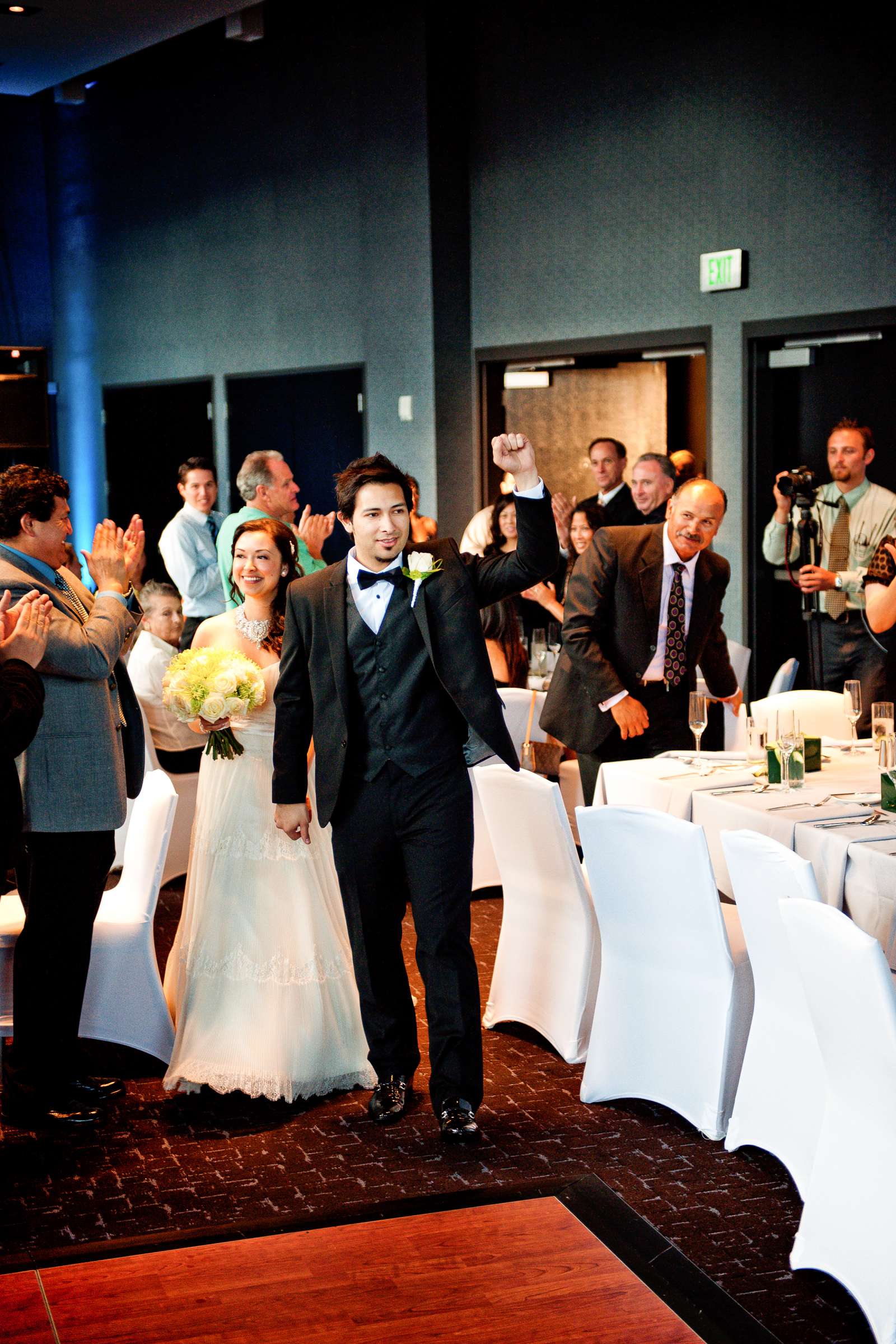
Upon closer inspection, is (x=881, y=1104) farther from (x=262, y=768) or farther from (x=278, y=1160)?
(x=262, y=768)

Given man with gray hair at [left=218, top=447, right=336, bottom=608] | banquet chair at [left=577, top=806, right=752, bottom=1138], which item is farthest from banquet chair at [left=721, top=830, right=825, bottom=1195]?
man with gray hair at [left=218, top=447, right=336, bottom=608]

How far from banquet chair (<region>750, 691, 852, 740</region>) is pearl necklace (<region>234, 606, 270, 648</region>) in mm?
2142

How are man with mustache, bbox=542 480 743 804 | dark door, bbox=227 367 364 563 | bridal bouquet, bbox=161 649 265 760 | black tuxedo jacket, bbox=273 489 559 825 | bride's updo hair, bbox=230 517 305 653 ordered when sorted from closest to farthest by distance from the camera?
black tuxedo jacket, bbox=273 489 559 825 < bridal bouquet, bbox=161 649 265 760 < bride's updo hair, bbox=230 517 305 653 < man with mustache, bbox=542 480 743 804 < dark door, bbox=227 367 364 563

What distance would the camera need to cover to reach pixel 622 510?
8.32 meters

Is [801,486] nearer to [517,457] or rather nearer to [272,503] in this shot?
[272,503]

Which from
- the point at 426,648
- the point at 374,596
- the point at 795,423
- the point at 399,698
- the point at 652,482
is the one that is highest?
the point at 795,423

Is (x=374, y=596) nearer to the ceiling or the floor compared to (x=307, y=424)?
nearer to the floor

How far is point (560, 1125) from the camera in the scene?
3.90 m

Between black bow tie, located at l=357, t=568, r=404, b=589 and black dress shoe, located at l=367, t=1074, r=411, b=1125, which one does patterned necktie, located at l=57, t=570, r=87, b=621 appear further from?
black dress shoe, located at l=367, t=1074, r=411, b=1125

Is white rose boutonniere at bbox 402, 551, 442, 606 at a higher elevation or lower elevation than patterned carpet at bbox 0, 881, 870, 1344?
higher

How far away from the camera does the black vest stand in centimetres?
374

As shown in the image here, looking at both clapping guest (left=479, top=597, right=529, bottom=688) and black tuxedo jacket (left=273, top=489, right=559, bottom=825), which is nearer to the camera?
black tuxedo jacket (left=273, top=489, right=559, bottom=825)

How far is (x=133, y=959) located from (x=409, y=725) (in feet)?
3.95

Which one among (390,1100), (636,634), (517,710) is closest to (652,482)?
(517,710)
